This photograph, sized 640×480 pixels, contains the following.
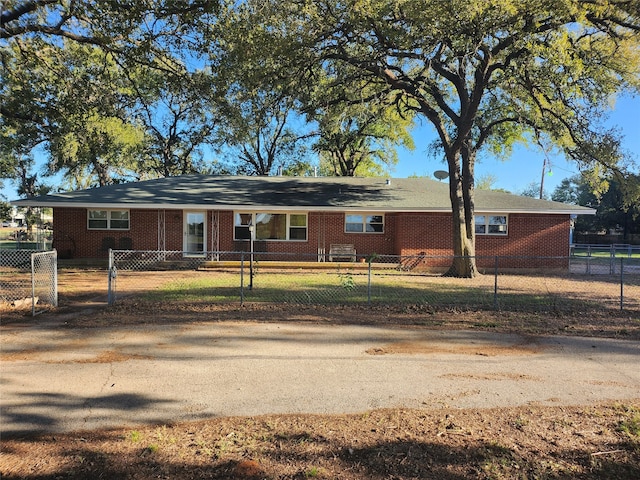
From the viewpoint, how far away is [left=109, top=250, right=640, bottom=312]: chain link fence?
10570mm

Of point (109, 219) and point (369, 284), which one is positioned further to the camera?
point (109, 219)

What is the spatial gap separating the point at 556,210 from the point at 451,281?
7.92 meters

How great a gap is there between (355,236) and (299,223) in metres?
2.66

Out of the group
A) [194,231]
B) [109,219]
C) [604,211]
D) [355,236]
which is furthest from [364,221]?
[604,211]

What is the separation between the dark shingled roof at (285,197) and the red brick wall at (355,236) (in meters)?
0.68

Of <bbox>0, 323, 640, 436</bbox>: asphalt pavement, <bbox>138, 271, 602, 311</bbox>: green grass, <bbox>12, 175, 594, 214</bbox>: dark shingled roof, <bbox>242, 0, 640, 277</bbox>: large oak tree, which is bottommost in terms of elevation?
<bbox>0, 323, 640, 436</bbox>: asphalt pavement

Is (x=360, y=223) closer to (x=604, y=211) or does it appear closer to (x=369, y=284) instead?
(x=369, y=284)

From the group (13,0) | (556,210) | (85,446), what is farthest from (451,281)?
(13,0)

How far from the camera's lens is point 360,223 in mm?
20375

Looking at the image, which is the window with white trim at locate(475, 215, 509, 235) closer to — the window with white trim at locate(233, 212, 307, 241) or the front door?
the window with white trim at locate(233, 212, 307, 241)

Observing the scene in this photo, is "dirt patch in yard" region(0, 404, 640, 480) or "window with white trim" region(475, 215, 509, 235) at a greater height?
"window with white trim" region(475, 215, 509, 235)

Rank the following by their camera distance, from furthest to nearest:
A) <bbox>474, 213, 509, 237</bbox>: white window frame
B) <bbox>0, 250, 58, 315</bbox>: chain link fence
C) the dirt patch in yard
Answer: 1. <bbox>474, 213, 509, 237</bbox>: white window frame
2. <bbox>0, 250, 58, 315</bbox>: chain link fence
3. the dirt patch in yard

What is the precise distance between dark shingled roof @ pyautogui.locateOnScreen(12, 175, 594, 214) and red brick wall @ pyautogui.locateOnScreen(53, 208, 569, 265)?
2.22ft

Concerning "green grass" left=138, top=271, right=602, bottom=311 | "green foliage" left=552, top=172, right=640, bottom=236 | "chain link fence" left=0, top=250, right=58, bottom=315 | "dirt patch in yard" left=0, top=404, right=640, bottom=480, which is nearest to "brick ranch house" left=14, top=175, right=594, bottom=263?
"chain link fence" left=0, top=250, right=58, bottom=315
